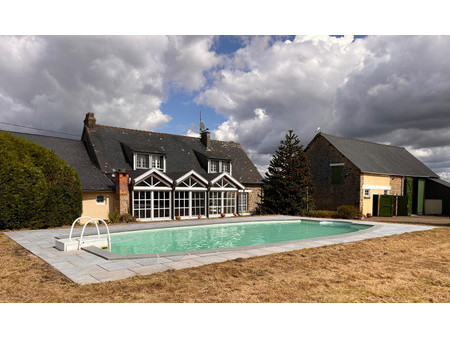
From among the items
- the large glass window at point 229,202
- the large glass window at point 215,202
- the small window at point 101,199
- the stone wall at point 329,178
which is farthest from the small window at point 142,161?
the stone wall at point 329,178

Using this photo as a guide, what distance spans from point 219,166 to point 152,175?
27.5ft

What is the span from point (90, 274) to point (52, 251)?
3.55 metres

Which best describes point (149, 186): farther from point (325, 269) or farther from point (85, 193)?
point (325, 269)

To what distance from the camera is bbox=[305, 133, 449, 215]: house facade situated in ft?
88.4

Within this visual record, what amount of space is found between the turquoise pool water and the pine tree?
3852mm

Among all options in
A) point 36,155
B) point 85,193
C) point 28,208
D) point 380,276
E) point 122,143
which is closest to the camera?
point 380,276

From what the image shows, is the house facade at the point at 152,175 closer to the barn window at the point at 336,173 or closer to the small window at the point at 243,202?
the small window at the point at 243,202

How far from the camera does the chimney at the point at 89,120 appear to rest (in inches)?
950

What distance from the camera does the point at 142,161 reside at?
79.0 ft

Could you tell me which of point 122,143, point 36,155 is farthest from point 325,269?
point 122,143

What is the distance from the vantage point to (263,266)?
25.4ft

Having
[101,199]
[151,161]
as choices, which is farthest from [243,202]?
[101,199]

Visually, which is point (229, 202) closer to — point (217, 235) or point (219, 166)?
point (219, 166)

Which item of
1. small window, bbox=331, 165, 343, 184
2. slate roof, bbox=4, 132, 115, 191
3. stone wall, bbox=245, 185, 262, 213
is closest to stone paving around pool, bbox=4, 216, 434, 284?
slate roof, bbox=4, 132, 115, 191
